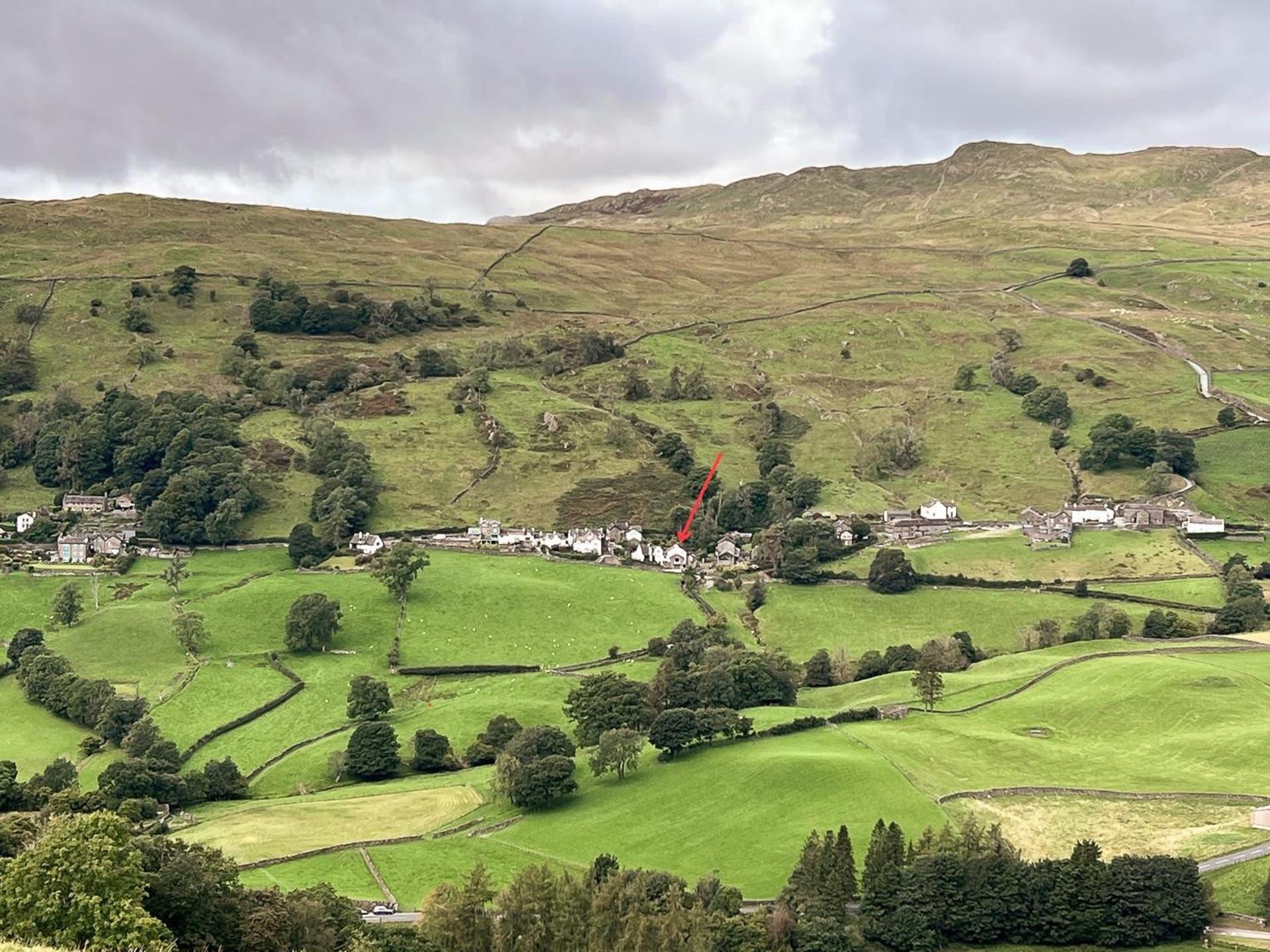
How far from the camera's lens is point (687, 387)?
187 meters

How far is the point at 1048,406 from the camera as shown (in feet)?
569

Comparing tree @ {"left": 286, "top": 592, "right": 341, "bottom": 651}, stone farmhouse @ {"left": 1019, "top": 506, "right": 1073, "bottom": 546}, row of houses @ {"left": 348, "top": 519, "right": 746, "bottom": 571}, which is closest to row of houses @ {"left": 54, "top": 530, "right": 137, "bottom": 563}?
row of houses @ {"left": 348, "top": 519, "right": 746, "bottom": 571}

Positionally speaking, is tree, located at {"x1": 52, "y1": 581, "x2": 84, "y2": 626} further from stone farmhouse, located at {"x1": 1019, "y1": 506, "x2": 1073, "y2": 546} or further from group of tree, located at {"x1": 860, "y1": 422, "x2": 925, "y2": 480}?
group of tree, located at {"x1": 860, "y1": 422, "x2": 925, "y2": 480}

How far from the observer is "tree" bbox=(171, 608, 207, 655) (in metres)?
110

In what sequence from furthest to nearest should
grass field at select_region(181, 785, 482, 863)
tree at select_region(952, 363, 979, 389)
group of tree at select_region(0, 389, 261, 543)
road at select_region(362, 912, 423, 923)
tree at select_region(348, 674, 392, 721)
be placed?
tree at select_region(952, 363, 979, 389)
group of tree at select_region(0, 389, 261, 543)
tree at select_region(348, 674, 392, 721)
grass field at select_region(181, 785, 482, 863)
road at select_region(362, 912, 423, 923)

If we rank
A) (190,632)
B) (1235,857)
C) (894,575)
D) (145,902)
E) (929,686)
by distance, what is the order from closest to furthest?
(145,902), (1235,857), (929,686), (190,632), (894,575)

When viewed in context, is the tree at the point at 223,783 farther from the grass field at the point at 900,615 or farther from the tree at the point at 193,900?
the grass field at the point at 900,615

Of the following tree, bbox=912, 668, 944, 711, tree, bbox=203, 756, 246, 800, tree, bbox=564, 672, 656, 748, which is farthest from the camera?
tree, bbox=912, 668, 944, 711

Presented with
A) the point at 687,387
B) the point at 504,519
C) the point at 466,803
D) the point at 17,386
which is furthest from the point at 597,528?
the point at 17,386

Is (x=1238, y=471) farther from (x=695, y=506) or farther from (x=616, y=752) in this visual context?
(x=616, y=752)

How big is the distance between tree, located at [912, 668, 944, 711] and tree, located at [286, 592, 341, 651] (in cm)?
5031

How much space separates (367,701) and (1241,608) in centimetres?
7338

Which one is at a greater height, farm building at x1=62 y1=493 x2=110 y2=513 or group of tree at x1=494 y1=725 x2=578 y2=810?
farm building at x1=62 y1=493 x2=110 y2=513

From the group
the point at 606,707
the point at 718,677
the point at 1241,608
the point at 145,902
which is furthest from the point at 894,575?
the point at 145,902
